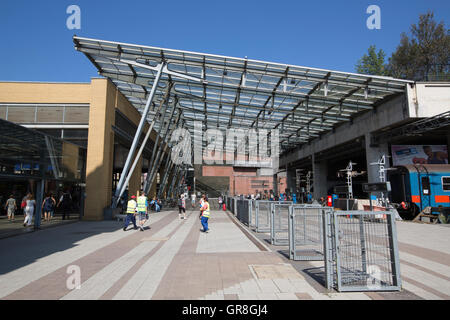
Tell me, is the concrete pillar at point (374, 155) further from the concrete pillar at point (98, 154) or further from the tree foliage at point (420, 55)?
the concrete pillar at point (98, 154)

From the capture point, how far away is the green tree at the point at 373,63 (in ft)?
129

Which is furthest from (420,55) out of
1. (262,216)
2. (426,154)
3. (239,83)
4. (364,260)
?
(364,260)

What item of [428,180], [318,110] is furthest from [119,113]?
[428,180]

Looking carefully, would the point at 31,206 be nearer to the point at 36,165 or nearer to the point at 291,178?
the point at 36,165

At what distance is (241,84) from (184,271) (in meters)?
15.2

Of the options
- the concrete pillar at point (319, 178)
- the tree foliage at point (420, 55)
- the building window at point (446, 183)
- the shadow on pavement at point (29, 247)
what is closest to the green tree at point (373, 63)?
the tree foliage at point (420, 55)

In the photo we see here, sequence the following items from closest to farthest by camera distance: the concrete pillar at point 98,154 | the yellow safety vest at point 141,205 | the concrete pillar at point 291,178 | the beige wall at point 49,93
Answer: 1. the yellow safety vest at point 141,205
2. the concrete pillar at point 98,154
3. the beige wall at point 49,93
4. the concrete pillar at point 291,178

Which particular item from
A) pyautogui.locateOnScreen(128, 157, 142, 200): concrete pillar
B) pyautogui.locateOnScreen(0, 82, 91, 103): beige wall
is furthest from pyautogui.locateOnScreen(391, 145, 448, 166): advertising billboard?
pyautogui.locateOnScreen(0, 82, 91, 103): beige wall

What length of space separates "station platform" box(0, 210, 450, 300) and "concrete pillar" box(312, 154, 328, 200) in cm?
2680

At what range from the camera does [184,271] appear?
573 centimetres

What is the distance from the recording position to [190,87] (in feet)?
71.7

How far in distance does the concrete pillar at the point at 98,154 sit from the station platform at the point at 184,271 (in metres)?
7.88

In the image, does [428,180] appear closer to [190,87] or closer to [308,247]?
[308,247]

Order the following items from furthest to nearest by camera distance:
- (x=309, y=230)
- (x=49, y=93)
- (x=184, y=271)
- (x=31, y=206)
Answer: (x=49, y=93) → (x=31, y=206) → (x=309, y=230) → (x=184, y=271)
